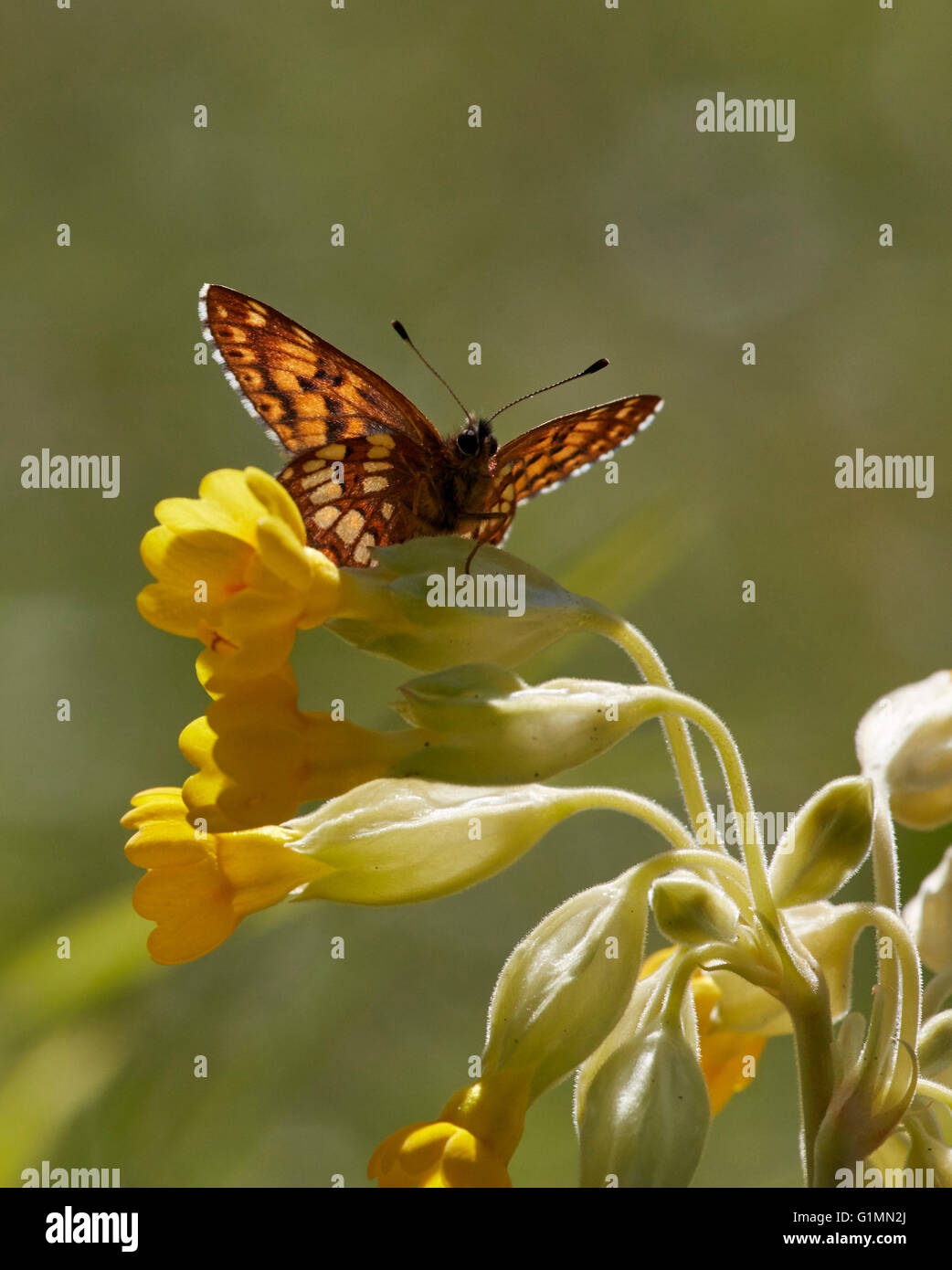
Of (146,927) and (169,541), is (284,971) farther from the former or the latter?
(169,541)

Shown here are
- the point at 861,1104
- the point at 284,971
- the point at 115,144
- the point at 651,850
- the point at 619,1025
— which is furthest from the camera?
the point at 115,144

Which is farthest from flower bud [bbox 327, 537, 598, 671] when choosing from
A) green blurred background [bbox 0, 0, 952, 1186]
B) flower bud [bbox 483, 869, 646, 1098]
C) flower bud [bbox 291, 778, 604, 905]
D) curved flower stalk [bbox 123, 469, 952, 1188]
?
green blurred background [bbox 0, 0, 952, 1186]

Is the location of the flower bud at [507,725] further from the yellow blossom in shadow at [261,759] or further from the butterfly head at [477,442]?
the butterfly head at [477,442]

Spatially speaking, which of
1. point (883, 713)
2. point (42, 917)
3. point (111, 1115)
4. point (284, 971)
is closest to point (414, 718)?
point (883, 713)

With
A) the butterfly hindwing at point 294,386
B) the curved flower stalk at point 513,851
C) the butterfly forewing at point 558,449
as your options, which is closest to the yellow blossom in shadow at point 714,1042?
the curved flower stalk at point 513,851

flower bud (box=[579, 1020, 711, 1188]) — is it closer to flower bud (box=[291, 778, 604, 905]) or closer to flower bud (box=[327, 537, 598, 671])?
flower bud (box=[291, 778, 604, 905])

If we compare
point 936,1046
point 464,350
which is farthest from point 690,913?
point 464,350
